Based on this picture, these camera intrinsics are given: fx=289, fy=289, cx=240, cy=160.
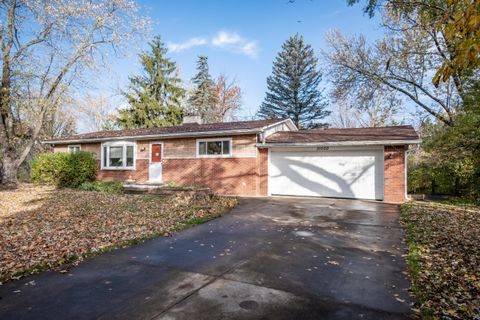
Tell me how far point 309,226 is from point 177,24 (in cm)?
1135

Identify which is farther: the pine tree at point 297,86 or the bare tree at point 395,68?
the pine tree at point 297,86

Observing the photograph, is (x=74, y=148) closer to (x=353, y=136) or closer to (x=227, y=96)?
(x=353, y=136)

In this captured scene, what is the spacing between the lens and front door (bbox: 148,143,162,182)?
1570 centimetres

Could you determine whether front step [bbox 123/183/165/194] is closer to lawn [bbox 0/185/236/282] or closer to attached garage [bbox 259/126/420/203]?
lawn [bbox 0/185/236/282]

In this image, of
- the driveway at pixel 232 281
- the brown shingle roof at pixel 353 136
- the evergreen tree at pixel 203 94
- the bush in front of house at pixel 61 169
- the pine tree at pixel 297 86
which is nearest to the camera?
the driveway at pixel 232 281

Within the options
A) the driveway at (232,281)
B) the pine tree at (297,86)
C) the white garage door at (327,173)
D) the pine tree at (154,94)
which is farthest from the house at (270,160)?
the pine tree at (297,86)

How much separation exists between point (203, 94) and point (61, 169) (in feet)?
68.7

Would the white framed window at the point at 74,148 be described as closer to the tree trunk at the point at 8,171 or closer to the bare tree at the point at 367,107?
the tree trunk at the point at 8,171

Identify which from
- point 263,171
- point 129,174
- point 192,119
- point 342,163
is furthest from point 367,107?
point 129,174

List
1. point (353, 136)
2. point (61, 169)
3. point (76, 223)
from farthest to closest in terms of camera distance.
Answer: point (61, 169) < point (353, 136) < point (76, 223)

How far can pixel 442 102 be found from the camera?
17.1 m

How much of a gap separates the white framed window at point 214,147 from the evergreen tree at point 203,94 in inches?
702

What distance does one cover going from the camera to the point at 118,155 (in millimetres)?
16812

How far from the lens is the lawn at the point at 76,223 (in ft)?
15.5
